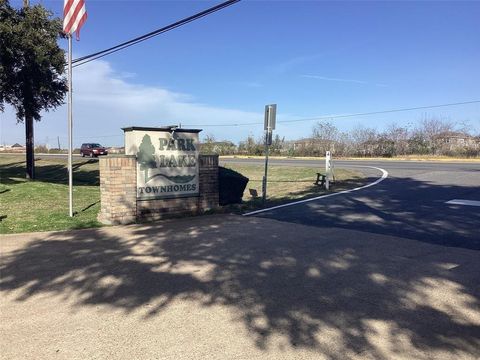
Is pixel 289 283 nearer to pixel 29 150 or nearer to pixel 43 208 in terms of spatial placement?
pixel 43 208

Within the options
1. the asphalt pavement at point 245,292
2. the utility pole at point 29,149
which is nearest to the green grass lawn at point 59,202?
the asphalt pavement at point 245,292

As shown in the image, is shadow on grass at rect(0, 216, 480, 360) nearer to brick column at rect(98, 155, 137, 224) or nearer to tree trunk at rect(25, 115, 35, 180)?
brick column at rect(98, 155, 137, 224)

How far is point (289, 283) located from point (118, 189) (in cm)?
501

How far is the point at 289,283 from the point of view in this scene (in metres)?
5.25

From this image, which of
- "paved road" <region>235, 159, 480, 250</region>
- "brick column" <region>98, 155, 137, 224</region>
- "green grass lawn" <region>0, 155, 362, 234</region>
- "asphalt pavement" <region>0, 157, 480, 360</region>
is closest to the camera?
"asphalt pavement" <region>0, 157, 480, 360</region>

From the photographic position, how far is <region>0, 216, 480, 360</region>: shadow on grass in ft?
12.8

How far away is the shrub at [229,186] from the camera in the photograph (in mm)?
11164

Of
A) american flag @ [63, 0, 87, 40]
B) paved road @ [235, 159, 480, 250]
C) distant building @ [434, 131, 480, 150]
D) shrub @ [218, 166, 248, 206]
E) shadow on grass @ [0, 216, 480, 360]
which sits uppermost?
american flag @ [63, 0, 87, 40]

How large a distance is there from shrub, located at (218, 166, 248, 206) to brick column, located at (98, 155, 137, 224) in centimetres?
252

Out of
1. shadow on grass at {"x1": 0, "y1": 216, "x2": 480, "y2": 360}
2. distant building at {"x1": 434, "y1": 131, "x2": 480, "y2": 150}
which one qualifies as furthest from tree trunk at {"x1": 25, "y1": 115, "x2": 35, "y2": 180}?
distant building at {"x1": 434, "y1": 131, "x2": 480, "y2": 150}

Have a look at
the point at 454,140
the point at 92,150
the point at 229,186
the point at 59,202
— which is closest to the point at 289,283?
the point at 229,186

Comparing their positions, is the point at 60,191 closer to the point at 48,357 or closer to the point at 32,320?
the point at 32,320

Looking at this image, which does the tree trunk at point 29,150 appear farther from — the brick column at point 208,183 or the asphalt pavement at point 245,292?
the asphalt pavement at point 245,292

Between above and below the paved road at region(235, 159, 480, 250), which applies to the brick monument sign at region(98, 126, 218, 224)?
above
